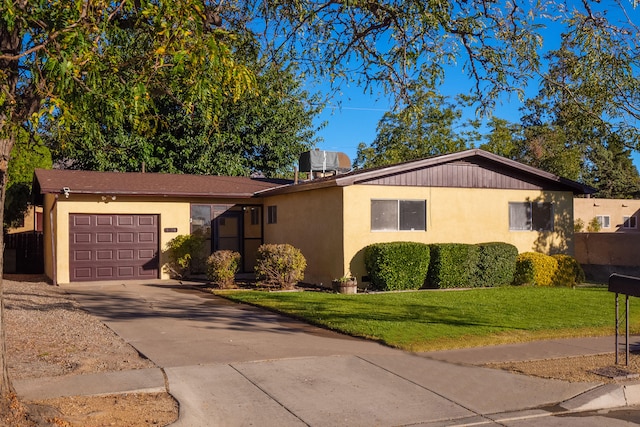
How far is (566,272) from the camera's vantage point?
63.2ft

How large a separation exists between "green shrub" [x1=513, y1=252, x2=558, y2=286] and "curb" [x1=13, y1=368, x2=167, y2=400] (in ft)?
44.7

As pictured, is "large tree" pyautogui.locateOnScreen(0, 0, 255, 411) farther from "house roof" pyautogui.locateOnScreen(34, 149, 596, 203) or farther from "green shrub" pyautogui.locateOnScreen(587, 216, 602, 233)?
"green shrub" pyautogui.locateOnScreen(587, 216, 602, 233)

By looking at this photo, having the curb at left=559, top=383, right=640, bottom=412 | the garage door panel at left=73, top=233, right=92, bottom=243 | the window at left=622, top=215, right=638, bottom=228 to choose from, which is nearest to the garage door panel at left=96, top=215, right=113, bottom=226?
the garage door panel at left=73, top=233, right=92, bottom=243

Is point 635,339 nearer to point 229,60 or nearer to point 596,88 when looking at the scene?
point 596,88

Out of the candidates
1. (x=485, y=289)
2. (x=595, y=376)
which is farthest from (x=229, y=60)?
(x=485, y=289)

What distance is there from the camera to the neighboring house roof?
58.5ft

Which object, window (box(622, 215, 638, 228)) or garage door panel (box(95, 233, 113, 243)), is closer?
garage door panel (box(95, 233, 113, 243))

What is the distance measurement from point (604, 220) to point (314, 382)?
29708mm

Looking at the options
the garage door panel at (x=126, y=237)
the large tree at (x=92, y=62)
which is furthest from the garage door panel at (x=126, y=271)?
the large tree at (x=92, y=62)

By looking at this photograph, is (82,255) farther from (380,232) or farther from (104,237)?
(380,232)

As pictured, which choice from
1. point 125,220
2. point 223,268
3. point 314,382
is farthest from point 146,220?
point 314,382

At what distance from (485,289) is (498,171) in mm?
3994

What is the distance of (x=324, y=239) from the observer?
18250 millimetres

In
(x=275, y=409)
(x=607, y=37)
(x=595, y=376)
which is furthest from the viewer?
(x=607, y=37)
